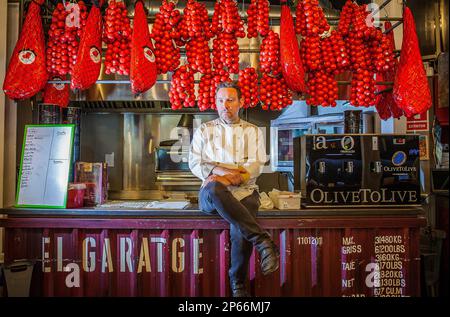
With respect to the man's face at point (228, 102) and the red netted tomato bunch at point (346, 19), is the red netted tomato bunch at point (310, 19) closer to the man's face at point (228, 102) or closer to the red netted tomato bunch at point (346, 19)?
the red netted tomato bunch at point (346, 19)

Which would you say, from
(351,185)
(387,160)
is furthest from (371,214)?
(387,160)

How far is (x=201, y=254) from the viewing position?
257 cm

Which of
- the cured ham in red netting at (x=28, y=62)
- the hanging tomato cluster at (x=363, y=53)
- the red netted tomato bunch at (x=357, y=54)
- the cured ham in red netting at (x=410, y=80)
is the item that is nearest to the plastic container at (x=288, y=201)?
the hanging tomato cluster at (x=363, y=53)

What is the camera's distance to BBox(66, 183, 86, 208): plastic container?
2.67m

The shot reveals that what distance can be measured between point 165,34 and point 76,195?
1550 mm

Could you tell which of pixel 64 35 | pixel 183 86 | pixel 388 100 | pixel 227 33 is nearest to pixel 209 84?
pixel 183 86

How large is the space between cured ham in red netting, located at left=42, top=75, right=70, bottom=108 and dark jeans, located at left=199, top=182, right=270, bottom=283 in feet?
5.54

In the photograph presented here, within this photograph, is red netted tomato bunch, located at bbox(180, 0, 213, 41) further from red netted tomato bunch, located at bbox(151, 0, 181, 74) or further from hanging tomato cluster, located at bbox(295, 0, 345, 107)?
hanging tomato cluster, located at bbox(295, 0, 345, 107)

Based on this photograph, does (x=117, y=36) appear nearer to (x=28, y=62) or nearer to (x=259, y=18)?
(x=28, y=62)

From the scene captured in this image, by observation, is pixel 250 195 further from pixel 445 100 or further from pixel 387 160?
pixel 445 100

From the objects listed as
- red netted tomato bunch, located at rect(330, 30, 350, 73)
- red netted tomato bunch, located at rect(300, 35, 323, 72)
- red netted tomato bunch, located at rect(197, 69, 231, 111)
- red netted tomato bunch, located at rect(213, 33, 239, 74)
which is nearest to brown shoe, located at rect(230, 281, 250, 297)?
red netted tomato bunch, located at rect(197, 69, 231, 111)

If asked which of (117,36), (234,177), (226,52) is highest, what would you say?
(117,36)

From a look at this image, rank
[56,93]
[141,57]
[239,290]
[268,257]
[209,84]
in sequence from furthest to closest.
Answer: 1. [56,93]
2. [209,84]
3. [141,57]
4. [239,290]
5. [268,257]

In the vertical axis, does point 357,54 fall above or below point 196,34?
below
